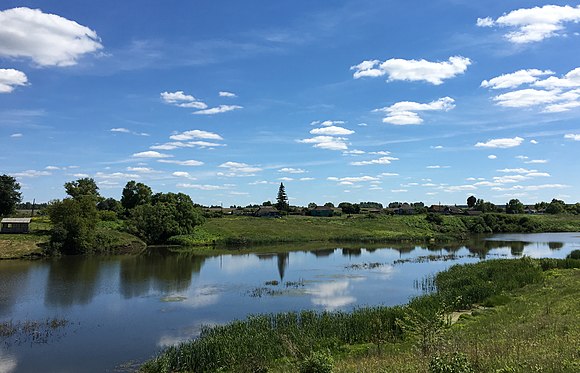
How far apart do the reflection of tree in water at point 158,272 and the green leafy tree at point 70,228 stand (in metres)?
7.81

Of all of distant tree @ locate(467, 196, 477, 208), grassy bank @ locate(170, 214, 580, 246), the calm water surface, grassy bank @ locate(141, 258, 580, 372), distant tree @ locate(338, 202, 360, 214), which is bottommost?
the calm water surface

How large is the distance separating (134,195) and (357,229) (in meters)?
51.2

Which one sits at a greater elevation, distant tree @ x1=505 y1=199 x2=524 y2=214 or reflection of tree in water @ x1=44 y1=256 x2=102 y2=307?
distant tree @ x1=505 y1=199 x2=524 y2=214

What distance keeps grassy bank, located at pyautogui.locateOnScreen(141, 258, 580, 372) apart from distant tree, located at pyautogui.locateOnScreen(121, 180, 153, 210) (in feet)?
282

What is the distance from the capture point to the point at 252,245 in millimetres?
73125

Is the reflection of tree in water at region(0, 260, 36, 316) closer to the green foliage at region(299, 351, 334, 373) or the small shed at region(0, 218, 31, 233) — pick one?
the small shed at region(0, 218, 31, 233)

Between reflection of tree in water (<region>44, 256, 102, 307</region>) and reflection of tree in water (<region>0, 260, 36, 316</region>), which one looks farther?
reflection of tree in water (<region>44, 256, 102, 307</region>)

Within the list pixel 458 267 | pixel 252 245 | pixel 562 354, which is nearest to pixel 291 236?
pixel 252 245

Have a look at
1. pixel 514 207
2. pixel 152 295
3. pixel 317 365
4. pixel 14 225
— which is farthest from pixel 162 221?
pixel 514 207

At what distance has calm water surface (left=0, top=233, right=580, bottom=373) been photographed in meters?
18.9

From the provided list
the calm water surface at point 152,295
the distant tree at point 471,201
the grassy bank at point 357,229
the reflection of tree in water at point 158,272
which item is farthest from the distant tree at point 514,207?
the reflection of tree in water at point 158,272

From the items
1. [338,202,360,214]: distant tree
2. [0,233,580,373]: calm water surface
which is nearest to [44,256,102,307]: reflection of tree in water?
[0,233,580,373]: calm water surface

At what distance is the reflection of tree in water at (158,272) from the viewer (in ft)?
111

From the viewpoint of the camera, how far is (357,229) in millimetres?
91000
